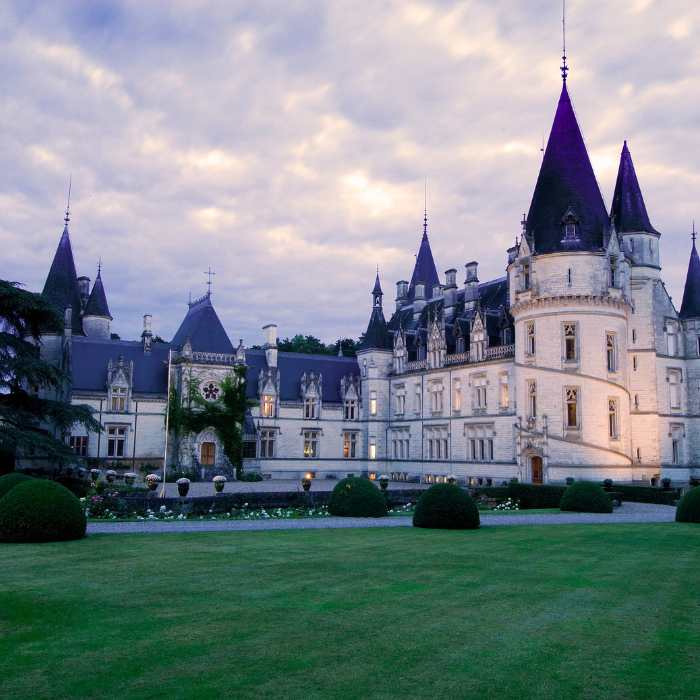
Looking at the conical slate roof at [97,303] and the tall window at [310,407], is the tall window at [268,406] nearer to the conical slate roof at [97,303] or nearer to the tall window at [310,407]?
the tall window at [310,407]

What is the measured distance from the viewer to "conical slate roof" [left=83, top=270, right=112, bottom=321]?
55375 mm

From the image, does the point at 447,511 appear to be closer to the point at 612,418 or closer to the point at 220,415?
the point at 612,418

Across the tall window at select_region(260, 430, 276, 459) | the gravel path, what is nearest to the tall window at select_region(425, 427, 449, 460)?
the tall window at select_region(260, 430, 276, 459)

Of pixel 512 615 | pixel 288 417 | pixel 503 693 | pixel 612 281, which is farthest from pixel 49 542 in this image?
pixel 288 417

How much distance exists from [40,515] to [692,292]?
4150cm

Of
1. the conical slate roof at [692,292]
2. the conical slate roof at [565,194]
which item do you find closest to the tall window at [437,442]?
the conical slate roof at [565,194]

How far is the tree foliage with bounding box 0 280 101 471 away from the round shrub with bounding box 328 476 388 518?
14.3 metres

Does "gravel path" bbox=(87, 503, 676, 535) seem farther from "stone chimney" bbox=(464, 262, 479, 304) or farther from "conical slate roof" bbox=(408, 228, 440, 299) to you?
"conical slate roof" bbox=(408, 228, 440, 299)

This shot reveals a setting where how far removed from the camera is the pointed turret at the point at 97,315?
55.2m

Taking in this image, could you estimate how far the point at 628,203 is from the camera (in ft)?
145

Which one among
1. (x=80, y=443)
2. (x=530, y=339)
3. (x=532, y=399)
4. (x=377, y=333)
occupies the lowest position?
(x=80, y=443)

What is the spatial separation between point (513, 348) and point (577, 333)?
16.8 feet

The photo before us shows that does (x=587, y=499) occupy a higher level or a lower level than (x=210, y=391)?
lower

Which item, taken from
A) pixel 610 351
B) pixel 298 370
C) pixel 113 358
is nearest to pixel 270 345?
pixel 298 370
